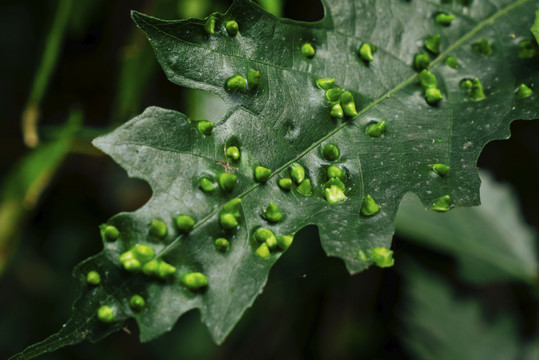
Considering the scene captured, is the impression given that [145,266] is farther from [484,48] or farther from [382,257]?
[484,48]

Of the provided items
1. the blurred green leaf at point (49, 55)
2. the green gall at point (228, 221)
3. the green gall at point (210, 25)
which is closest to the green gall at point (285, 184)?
the green gall at point (228, 221)

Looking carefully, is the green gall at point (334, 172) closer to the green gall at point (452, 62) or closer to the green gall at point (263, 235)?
the green gall at point (263, 235)

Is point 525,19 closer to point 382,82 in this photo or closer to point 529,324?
point 382,82

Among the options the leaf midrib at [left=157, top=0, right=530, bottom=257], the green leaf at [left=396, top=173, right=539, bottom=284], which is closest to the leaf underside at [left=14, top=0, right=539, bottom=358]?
the leaf midrib at [left=157, top=0, right=530, bottom=257]

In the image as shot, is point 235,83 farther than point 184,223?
Yes

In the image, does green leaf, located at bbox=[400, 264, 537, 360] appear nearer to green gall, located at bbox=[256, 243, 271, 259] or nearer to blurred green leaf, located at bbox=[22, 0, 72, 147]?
green gall, located at bbox=[256, 243, 271, 259]

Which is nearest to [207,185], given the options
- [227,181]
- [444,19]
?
[227,181]
